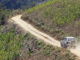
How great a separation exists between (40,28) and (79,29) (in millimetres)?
9952

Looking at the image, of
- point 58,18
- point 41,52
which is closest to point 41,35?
point 58,18

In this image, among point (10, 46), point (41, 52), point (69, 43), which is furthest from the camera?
point (10, 46)

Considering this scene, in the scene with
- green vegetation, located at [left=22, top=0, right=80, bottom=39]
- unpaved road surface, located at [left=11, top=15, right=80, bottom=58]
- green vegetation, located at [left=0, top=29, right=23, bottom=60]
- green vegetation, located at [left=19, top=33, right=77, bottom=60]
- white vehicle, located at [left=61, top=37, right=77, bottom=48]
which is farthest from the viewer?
green vegetation, located at [left=22, top=0, right=80, bottom=39]

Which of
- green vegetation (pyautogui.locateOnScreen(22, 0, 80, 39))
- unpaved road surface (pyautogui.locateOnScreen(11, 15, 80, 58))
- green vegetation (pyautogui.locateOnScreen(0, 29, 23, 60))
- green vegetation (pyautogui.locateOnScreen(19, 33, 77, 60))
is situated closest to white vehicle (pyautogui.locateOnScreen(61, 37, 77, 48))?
unpaved road surface (pyautogui.locateOnScreen(11, 15, 80, 58))

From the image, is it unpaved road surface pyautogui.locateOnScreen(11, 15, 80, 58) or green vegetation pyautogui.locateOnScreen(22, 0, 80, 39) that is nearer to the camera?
unpaved road surface pyautogui.locateOnScreen(11, 15, 80, 58)

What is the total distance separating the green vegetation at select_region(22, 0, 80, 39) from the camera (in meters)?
43.1

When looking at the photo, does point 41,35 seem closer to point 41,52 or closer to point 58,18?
point 58,18

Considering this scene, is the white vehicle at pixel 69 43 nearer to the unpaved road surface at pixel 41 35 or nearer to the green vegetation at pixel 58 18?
the unpaved road surface at pixel 41 35

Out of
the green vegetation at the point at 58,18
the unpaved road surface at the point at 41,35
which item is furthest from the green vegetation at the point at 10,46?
the green vegetation at the point at 58,18

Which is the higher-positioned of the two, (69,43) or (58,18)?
(69,43)

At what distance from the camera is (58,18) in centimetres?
5228

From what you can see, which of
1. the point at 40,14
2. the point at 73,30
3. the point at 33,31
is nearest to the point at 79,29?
the point at 73,30

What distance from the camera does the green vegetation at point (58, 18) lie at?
43.1 metres

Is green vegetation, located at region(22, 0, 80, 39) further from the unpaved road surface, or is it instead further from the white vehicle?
the white vehicle
